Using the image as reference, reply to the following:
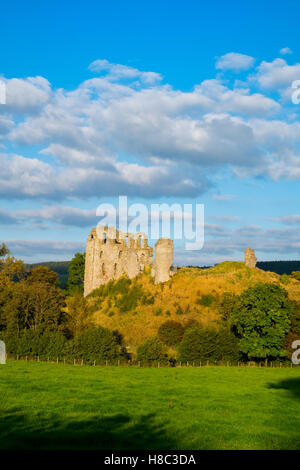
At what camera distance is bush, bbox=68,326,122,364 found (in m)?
43.6

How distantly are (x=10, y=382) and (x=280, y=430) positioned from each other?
20057 millimetres

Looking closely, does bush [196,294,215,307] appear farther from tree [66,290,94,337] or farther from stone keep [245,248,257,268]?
tree [66,290,94,337]

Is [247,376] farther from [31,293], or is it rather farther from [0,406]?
[31,293]

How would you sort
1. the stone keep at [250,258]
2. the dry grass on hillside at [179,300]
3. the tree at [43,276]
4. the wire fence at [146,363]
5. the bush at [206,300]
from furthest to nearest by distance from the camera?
the tree at [43,276] → the stone keep at [250,258] → the bush at [206,300] → the dry grass on hillside at [179,300] → the wire fence at [146,363]

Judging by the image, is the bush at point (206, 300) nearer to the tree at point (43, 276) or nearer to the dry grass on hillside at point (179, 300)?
the dry grass on hillside at point (179, 300)

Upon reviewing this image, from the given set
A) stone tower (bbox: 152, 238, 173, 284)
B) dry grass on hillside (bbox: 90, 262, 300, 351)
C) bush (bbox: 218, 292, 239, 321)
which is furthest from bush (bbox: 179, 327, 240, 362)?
stone tower (bbox: 152, 238, 173, 284)

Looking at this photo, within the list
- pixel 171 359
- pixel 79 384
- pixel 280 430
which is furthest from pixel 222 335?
pixel 280 430

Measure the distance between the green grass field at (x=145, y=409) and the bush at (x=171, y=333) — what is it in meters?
16.1

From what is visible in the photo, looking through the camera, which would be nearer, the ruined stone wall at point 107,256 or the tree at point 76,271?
the ruined stone wall at point 107,256

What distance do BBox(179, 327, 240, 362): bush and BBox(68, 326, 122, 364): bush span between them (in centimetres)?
761

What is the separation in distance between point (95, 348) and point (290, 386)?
20346 mm

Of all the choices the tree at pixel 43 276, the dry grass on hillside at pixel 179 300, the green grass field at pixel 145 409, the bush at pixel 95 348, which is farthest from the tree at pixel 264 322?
the tree at pixel 43 276

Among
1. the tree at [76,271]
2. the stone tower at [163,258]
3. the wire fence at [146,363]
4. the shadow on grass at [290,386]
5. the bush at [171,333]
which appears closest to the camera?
the shadow on grass at [290,386]

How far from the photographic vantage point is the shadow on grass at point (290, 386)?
29.9 m
